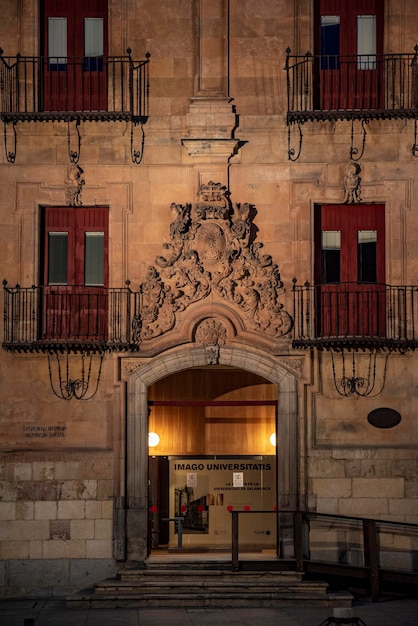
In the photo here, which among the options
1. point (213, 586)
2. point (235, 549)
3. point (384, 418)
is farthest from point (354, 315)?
point (213, 586)

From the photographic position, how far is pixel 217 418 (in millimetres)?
27906

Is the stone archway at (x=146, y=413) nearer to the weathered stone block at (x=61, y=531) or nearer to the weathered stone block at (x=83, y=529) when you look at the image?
the weathered stone block at (x=83, y=529)

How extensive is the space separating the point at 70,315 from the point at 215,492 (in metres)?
4.60

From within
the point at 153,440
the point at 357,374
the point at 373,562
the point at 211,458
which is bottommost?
the point at 373,562

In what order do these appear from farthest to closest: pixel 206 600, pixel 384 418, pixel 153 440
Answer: pixel 153 440
pixel 384 418
pixel 206 600

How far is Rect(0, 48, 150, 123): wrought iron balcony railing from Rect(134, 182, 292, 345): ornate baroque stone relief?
2225 mm

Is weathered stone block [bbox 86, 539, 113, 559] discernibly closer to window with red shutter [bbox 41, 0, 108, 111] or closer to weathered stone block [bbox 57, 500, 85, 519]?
weathered stone block [bbox 57, 500, 85, 519]

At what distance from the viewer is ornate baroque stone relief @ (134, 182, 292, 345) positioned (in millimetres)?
26375

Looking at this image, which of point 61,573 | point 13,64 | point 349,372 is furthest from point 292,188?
point 61,573

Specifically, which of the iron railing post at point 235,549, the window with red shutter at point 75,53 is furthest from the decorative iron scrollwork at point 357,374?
the window with red shutter at point 75,53

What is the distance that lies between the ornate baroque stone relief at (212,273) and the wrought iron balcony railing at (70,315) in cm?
34

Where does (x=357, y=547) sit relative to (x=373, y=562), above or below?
above

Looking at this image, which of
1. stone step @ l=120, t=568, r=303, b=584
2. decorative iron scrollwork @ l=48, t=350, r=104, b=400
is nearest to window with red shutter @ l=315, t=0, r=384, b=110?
decorative iron scrollwork @ l=48, t=350, r=104, b=400

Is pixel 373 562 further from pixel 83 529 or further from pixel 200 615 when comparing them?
pixel 83 529
